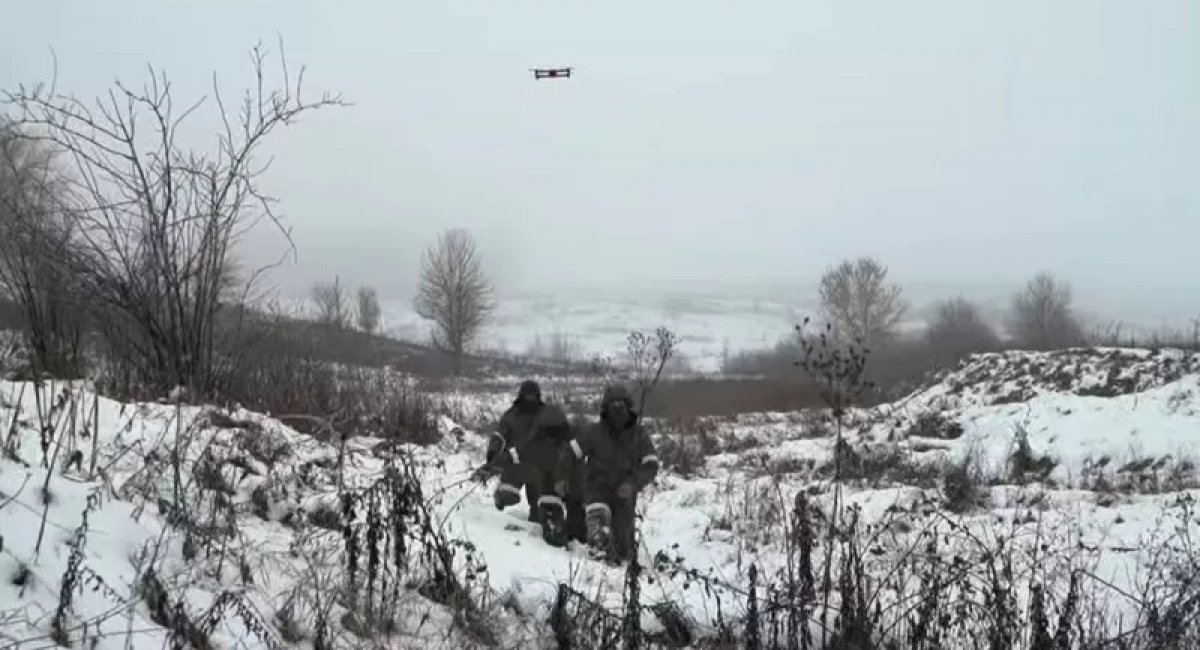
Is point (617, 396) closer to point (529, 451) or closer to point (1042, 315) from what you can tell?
point (529, 451)

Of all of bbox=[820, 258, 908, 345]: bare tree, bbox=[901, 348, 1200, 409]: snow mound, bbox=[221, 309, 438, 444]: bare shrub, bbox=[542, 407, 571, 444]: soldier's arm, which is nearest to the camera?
bbox=[542, 407, 571, 444]: soldier's arm

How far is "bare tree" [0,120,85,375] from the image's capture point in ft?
18.5

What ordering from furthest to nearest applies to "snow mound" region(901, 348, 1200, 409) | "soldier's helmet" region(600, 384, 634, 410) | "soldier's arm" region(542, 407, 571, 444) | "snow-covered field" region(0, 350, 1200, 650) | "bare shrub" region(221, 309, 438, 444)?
"snow mound" region(901, 348, 1200, 409)
"bare shrub" region(221, 309, 438, 444)
"soldier's arm" region(542, 407, 571, 444)
"soldier's helmet" region(600, 384, 634, 410)
"snow-covered field" region(0, 350, 1200, 650)

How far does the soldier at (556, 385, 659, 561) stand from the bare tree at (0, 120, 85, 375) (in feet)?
12.2

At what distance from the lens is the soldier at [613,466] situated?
6699 millimetres

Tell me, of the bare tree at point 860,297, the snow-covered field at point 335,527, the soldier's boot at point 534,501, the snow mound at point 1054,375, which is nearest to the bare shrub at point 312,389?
the snow-covered field at point 335,527

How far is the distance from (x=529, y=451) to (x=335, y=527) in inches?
111

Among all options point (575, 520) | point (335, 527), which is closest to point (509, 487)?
point (575, 520)

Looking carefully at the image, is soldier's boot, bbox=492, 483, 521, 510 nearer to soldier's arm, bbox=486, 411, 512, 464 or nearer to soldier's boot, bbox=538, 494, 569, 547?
soldier's arm, bbox=486, 411, 512, 464

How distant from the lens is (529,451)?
7742 millimetres

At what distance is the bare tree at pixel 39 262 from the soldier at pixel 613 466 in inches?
146

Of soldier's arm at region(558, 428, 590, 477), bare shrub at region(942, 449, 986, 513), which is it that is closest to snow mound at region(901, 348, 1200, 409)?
bare shrub at region(942, 449, 986, 513)

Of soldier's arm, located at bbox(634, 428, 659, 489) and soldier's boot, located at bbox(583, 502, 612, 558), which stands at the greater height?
soldier's arm, located at bbox(634, 428, 659, 489)

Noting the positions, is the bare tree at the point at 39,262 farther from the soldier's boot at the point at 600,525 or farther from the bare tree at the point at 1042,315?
the bare tree at the point at 1042,315
